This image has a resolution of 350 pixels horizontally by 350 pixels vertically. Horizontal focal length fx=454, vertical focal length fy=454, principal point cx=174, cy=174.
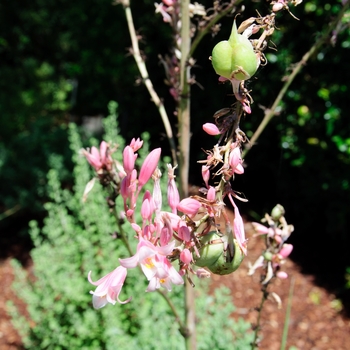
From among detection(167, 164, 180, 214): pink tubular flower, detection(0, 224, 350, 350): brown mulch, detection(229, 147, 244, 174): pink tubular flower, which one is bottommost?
detection(0, 224, 350, 350): brown mulch

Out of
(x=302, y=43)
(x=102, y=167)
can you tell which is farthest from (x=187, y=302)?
(x=302, y=43)

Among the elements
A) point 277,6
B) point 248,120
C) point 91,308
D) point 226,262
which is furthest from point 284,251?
point 248,120

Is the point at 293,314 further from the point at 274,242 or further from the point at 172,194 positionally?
the point at 172,194

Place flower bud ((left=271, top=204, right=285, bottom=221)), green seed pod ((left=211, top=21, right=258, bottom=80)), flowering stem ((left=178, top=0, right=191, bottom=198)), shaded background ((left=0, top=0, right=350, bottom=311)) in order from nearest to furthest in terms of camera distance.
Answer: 1. green seed pod ((left=211, top=21, right=258, bottom=80))
2. flower bud ((left=271, top=204, right=285, bottom=221))
3. flowering stem ((left=178, top=0, right=191, bottom=198))
4. shaded background ((left=0, top=0, right=350, bottom=311))

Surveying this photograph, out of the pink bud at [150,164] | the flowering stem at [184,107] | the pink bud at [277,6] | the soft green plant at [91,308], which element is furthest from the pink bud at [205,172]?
the soft green plant at [91,308]

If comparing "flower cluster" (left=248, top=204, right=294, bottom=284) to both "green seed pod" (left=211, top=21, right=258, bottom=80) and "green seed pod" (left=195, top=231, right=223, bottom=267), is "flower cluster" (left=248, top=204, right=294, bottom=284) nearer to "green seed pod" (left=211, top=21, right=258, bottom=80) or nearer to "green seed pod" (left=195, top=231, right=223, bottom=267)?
"green seed pod" (left=195, top=231, right=223, bottom=267)

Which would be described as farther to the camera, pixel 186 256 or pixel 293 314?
pixel 293 314

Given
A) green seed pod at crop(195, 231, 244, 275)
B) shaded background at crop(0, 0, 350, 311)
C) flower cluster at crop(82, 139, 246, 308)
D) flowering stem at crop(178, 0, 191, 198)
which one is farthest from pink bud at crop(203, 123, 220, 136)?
shaded background at crop(0, 0, 350, 311)
